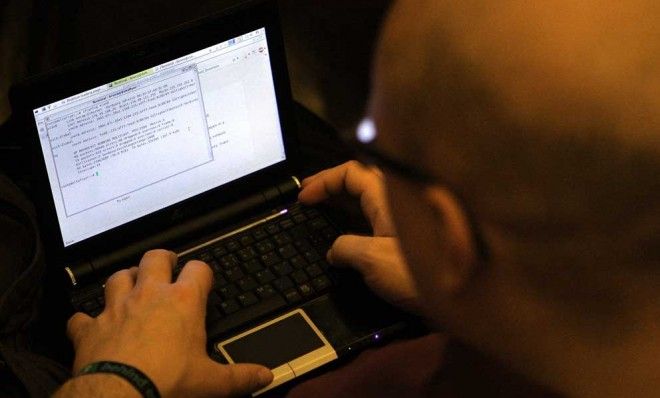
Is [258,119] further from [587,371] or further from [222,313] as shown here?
[587,371]

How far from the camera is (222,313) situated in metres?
0.93

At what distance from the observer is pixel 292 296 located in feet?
3.10

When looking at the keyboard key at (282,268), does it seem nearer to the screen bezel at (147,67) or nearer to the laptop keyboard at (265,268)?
the laptop keyboard at (265,268)

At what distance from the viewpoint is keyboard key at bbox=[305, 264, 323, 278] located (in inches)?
38.2

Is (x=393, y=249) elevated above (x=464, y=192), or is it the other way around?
(x=464, y=192)

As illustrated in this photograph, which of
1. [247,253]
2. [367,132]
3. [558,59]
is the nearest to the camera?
[558,59]

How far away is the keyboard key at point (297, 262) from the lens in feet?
3.22

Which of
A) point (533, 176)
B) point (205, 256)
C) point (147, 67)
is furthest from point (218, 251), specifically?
point (533, 176)

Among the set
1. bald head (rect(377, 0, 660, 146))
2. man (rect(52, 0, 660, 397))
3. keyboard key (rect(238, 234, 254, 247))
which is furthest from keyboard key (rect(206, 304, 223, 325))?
bald head (rect(377, 0, 660, 146))

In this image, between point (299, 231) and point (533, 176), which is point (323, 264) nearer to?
point (299, 231)

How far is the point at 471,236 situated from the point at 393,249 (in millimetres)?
393

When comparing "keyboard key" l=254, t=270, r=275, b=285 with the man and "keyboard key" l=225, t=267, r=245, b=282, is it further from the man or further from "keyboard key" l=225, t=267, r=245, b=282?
the man

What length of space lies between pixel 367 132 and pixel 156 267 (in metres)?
0.40

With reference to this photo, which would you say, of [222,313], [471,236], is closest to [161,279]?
[222,313]
